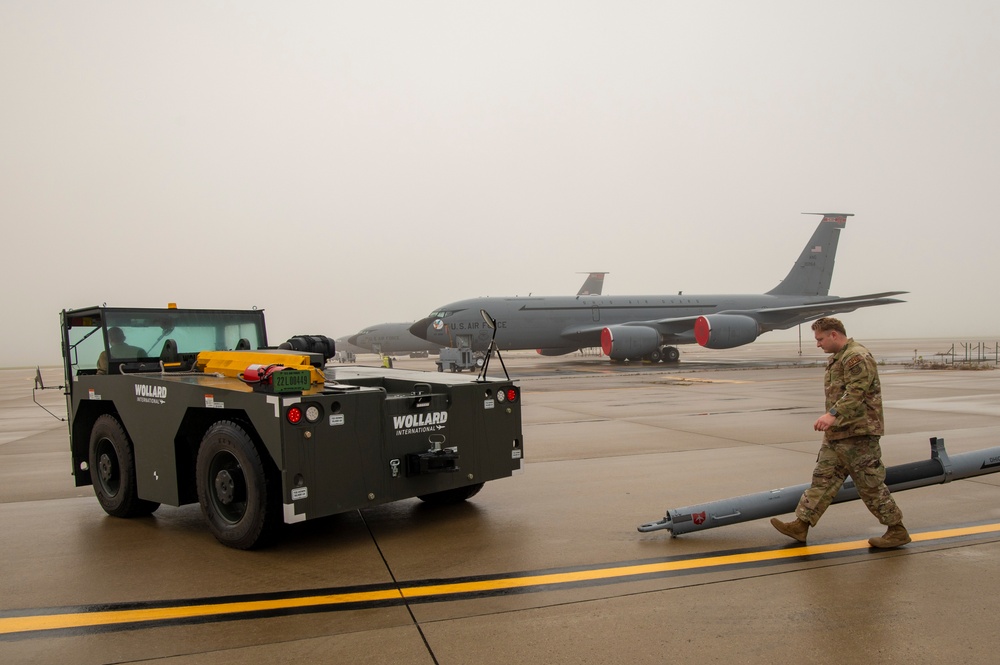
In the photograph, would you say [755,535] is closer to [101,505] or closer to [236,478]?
[236,478]

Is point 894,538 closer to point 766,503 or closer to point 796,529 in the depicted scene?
point 796,529

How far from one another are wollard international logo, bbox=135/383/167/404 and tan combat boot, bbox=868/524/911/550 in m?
5.97

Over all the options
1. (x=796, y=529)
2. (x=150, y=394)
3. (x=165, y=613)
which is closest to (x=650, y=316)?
(x=796, y=529)

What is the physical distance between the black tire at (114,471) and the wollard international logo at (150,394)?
0.63 m

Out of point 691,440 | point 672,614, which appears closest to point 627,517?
point 672,614

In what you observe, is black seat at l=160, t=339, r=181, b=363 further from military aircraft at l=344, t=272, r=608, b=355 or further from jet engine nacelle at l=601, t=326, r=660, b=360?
military aircraft at l=344, t=272, r=608, b=355

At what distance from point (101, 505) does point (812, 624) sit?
6731 mm

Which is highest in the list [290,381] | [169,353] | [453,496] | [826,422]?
[169,353]

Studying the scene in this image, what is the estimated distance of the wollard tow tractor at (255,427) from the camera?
211 inches

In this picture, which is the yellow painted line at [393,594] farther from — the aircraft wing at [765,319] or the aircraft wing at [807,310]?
the aircraft wing at [807,310]

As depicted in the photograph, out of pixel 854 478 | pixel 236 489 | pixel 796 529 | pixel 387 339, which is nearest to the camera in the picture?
pixel 854 478

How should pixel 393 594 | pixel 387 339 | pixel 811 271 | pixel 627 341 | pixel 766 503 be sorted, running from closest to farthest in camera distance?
pixel 393 594 → pixel 766 503 → pixel 627 341 → pixel 811 271 → pixel 387 339

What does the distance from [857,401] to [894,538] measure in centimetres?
109

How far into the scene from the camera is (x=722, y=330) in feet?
102
